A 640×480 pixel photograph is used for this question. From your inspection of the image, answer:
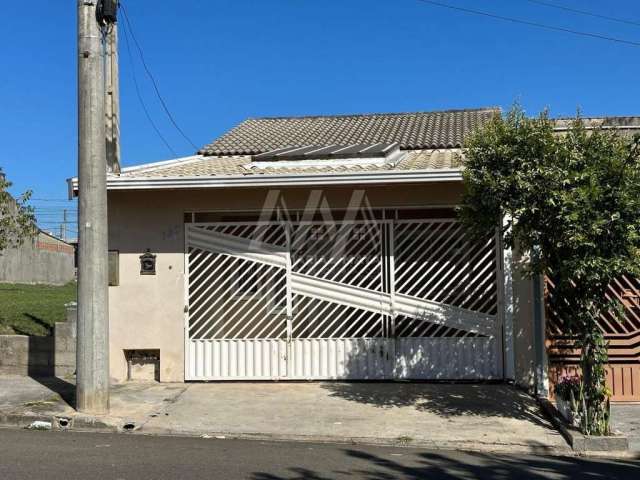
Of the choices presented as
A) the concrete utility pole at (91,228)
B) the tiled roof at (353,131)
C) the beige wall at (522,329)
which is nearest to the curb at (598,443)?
the beige wall at (522,329)

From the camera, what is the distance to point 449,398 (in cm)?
898

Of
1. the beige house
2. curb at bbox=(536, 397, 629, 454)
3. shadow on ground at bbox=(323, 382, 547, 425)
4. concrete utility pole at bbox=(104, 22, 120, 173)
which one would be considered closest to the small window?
the beige house

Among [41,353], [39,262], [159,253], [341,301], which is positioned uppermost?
[39,262]

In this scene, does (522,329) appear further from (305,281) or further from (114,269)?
(114,269)

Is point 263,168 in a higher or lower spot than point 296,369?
higher

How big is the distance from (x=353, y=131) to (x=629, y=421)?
864 centimetres

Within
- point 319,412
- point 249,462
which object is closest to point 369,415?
point 319,412

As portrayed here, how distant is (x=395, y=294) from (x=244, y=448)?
12.9 feet

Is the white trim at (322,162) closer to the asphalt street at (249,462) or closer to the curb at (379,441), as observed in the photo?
the curb at (379,441)

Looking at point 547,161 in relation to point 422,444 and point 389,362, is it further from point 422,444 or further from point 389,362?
point 389,362

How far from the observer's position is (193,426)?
25.2 feet

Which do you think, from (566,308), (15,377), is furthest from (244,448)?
(15,377)

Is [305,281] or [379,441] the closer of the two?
[379,441]

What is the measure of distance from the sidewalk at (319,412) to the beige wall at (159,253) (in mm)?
591
